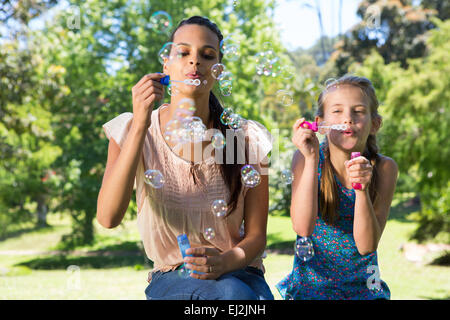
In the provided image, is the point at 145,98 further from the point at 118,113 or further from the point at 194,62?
the point at 118,113

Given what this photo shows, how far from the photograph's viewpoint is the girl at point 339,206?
177 centimetres

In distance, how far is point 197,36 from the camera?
69.2 inches

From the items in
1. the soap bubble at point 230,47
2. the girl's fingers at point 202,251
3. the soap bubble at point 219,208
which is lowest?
the girl's fingers at point 202,251

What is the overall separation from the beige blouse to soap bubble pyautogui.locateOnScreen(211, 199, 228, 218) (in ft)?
0.06

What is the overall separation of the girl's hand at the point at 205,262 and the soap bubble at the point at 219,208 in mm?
228

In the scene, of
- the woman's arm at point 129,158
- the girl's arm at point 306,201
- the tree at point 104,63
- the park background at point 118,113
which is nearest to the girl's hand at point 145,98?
the woman's arm at point 129,158

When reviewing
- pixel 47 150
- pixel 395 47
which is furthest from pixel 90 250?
pixel 395 47

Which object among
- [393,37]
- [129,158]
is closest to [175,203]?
[129,158]

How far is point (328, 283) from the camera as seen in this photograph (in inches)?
72.2

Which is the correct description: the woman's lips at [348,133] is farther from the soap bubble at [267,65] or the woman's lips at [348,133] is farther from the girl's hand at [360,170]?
the soap bubble at [267,65]

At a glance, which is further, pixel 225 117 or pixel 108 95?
pixel 108 95

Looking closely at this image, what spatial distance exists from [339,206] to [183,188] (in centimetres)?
65
